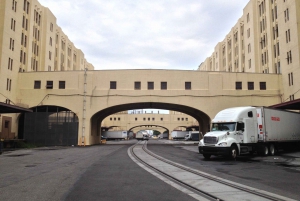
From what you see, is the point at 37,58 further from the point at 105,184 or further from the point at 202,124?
the point at 105,184

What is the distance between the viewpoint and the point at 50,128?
3931 centimetres

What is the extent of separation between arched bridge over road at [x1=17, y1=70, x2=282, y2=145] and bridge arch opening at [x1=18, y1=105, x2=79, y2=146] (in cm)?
132

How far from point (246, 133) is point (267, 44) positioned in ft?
113

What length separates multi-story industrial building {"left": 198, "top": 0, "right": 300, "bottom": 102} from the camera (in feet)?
120

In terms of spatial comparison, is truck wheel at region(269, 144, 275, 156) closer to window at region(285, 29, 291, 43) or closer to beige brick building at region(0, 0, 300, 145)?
beige brick building at region(0, 0, 300, 145)

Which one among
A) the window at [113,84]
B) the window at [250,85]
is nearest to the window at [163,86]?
the window at [113,84]

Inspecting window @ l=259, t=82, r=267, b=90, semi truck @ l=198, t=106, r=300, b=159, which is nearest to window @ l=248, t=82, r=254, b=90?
window @ l=259, t=82, r=267, b=90

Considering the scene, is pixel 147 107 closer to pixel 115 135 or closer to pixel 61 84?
pixel 61 84

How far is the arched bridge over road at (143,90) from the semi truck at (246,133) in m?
16.1

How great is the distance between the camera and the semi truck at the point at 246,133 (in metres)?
18.7

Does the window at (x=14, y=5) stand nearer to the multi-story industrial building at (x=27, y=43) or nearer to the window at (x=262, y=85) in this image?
the multi-story industrial building at (x=27, y=43)

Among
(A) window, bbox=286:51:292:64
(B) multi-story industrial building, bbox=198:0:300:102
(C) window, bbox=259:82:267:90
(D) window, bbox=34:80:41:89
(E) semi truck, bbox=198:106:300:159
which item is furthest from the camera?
(C) window, bbox=259:82:267:90

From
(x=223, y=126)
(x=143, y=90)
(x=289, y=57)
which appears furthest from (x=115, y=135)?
(x=223, y=126)

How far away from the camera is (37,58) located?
50.6 meters
